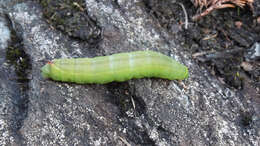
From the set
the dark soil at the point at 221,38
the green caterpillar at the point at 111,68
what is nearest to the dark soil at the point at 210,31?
the dark soil at the point at 221,38

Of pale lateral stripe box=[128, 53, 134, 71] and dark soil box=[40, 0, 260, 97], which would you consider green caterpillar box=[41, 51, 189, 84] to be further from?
dark soil box=[40, 0, 260, 97]

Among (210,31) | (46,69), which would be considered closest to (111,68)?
(46,69)

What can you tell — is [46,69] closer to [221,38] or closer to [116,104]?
[116,104]

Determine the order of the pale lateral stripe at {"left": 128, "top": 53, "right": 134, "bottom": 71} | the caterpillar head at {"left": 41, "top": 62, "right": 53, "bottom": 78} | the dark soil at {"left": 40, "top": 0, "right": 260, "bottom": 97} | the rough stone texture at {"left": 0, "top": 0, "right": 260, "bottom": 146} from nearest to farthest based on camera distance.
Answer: the rough stone texture at {"left": 0, "top": 0, "right": 260, "bottom": 146}, the caterpillar head at {"left": 41, "top": 62, "right": 53, "bottom": 78}, the pale lateral stripe at {"left": 128, "top": 53, "right": 134, "bottom": 71}, the dark soil at {"left": 40, "top": 0, "right": 260, "bottom": 97}

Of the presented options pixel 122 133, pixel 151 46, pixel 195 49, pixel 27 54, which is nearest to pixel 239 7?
pixel 195 49

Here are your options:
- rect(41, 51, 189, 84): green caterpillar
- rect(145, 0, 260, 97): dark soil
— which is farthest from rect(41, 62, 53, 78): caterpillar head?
rect(145, 0, 260, 97): dark soil

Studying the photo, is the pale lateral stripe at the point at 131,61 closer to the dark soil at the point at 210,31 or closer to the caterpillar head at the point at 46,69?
the dark soil at the point at 210,31

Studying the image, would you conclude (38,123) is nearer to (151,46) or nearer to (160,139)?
(160,139)
